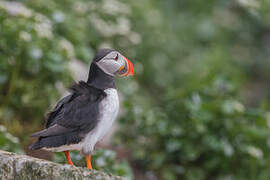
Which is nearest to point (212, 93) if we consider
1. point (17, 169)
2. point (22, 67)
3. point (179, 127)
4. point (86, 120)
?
point (179, 127)

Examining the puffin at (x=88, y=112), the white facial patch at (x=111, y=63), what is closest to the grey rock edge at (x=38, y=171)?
the puffin at (x=88, y=112)

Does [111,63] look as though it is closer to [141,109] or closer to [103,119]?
[103,119]

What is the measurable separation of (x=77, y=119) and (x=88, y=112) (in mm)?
85

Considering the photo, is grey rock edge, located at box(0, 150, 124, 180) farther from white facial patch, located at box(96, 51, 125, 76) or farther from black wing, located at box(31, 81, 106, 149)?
A: white facial patch, located at box(96, 51, 125, 76)

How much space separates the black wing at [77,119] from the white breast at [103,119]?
0.10ft

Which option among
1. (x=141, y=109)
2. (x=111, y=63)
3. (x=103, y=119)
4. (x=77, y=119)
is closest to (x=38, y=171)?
(x=77, y=119)

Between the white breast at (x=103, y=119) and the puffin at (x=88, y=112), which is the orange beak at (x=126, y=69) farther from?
the white breast at (x=103, y=119)

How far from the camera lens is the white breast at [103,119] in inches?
109

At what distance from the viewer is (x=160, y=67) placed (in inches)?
299

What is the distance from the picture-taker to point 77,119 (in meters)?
2.77

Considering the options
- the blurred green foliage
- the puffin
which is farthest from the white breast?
the blurred green foliage

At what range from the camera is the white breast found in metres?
2.76

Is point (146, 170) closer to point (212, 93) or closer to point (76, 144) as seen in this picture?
point (212, 93)

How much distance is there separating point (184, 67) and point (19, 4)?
3.30 m
